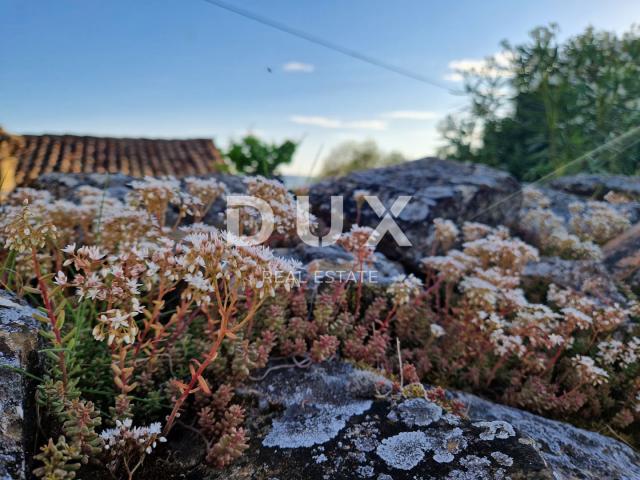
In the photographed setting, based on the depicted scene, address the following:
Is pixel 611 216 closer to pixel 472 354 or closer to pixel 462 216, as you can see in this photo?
pixel 462 216

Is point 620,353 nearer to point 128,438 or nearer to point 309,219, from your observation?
point 309,219

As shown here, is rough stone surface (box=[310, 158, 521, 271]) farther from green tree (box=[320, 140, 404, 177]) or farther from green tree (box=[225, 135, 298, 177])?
green tree (box=[320, 140, 404, 177])

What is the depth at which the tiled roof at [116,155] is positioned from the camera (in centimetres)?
1714

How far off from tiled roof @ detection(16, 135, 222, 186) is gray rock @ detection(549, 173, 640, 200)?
434 inches

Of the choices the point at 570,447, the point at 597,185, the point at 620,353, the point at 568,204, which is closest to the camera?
the point at 570,447

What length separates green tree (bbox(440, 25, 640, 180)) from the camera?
32.9 ft

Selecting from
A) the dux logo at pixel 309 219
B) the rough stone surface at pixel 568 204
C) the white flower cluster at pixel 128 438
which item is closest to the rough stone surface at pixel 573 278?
the dux logo at pixel 309 219

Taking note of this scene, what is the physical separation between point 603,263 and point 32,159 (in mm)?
17516

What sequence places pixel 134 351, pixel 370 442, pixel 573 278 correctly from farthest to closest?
1. pixel 573 278
2. pixel 134 351
3. pixel 370 442

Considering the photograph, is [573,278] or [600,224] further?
[600,224]

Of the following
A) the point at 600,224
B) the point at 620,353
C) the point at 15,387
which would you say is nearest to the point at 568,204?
the point at 600,224

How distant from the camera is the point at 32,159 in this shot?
17.5 m

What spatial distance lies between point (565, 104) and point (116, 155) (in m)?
14.9

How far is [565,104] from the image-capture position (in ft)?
34.3
